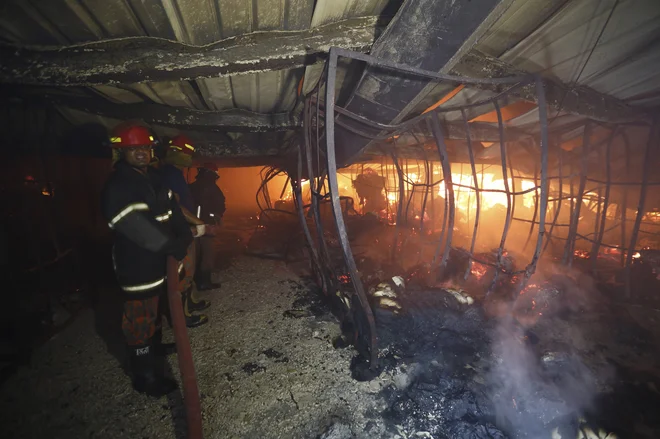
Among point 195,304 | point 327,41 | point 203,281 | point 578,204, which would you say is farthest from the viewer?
point 578,204

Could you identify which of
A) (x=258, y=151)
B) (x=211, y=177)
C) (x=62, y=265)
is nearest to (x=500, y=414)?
(x=211, y=177)

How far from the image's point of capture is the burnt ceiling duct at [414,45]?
1.48 m

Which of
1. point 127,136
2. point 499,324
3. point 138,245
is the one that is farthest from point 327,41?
point 499,324

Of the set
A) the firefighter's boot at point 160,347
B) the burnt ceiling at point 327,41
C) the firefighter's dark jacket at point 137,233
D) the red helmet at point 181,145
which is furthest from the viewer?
the red helmet at point 181,145

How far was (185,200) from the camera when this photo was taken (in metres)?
3.71

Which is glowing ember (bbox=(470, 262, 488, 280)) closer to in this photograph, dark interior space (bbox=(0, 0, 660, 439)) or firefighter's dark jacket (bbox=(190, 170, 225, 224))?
dark interior space (bbox=(0, 0, 660, 439))

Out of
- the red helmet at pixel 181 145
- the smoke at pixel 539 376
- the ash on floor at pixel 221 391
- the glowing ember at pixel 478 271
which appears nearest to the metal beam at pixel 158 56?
the red helmet at pixel 181 145

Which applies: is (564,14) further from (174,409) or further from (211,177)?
(211,177)

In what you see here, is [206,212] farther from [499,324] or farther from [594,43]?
[594,43]

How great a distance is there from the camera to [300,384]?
98.8 inches

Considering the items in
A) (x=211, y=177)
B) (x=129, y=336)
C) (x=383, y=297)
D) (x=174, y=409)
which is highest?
(x=211, y=177)

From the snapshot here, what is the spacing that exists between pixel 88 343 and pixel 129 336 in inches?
55.1

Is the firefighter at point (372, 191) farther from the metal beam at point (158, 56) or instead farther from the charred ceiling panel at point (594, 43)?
the metal beam at point (158, 56)

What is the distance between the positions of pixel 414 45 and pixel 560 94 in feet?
8.96
